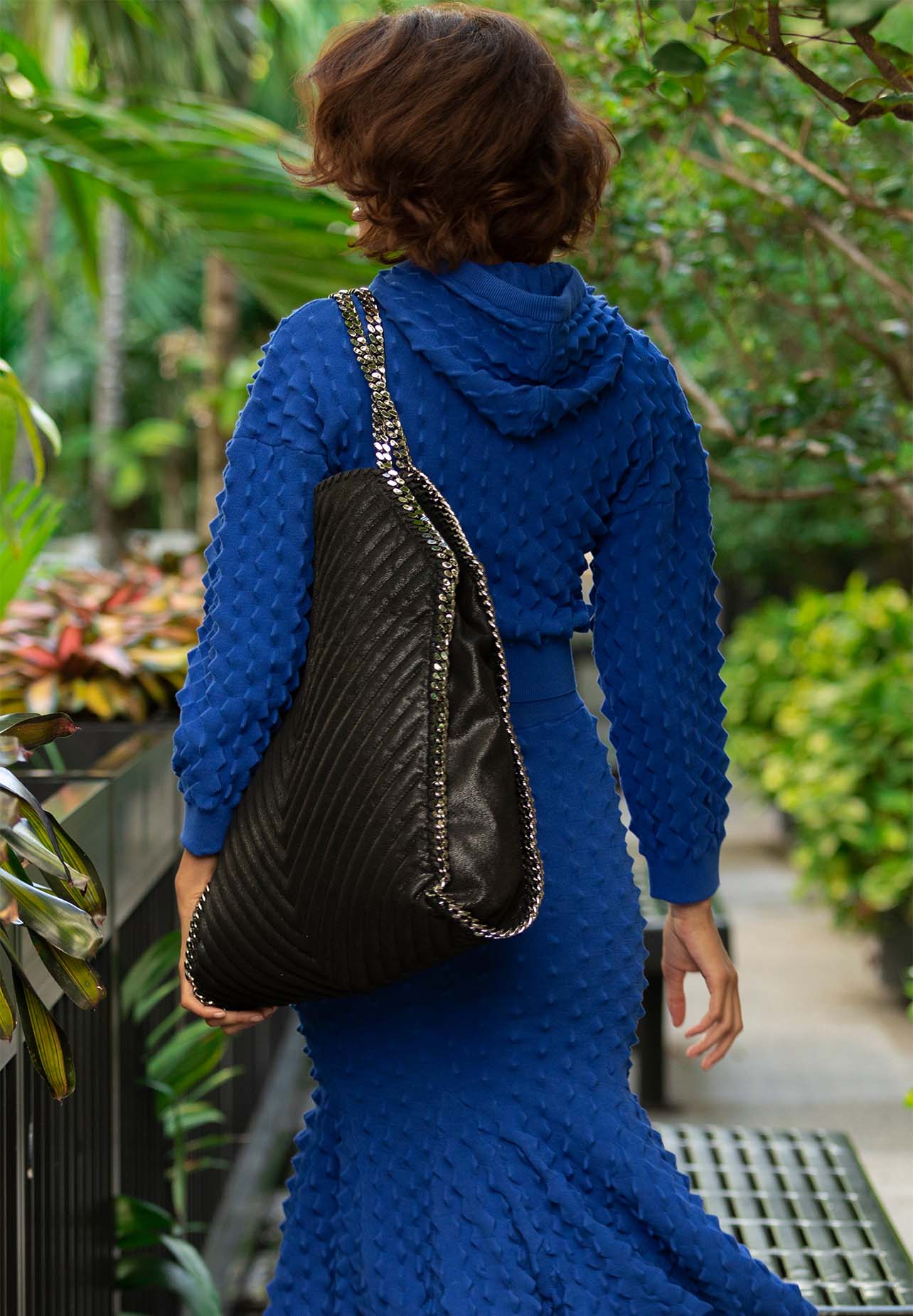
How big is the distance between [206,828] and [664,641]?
0.55 metres

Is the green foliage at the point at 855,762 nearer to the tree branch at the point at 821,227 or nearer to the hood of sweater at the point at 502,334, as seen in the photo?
the tree branch at the point at 821,227

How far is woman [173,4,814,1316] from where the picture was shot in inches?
64.2

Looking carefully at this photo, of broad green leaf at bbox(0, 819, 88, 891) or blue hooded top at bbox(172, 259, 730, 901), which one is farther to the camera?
Result: blue hooded top at bbox(172, 259, 730, 901)

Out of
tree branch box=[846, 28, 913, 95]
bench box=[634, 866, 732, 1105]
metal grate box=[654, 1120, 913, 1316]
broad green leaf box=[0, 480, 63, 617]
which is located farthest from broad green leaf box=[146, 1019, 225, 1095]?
tree branch box=[846, 28, 913, 95]

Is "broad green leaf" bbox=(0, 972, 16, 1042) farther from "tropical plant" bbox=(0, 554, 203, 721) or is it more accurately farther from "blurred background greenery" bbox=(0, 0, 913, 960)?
"tropical plant" bbox=(0, 554, 203, 721)

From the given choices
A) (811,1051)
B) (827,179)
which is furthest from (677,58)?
(811,1051)

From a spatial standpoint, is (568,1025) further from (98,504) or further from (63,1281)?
(98,504)

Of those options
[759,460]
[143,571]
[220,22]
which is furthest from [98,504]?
[759,460]

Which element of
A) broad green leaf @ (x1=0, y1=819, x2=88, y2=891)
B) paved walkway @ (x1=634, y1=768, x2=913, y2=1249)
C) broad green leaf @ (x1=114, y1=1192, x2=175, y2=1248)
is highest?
broad green leaf @ (x1=0, y1=819, x2=88, y2=891)

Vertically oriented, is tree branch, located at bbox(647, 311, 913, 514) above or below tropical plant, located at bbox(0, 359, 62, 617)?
below

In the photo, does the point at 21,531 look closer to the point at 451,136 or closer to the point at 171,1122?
the point at 171,1122

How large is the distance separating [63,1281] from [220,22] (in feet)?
30.1

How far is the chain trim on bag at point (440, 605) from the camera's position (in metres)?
1.49

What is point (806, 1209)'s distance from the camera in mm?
2965
